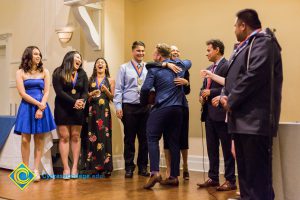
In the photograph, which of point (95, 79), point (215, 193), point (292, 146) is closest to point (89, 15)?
point (95, 79)

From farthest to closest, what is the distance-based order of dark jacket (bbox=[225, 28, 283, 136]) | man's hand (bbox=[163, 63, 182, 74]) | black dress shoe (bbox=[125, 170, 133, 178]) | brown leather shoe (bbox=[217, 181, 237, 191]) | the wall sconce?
1. the wall sconce
2. black dress shoe (bbox=[125, 170, 133, 178])
3. man's hand (bbox=[163, 63, 182, 74])
4. brown leather shoe (bbox=[217, 181, 237, 191])
5. dark jacket (bbox=[225, 28, 283, 136])

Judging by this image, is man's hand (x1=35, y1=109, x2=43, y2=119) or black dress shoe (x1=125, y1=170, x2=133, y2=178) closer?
man's hand (x1=35, y1=109, x2=43, y2=119)

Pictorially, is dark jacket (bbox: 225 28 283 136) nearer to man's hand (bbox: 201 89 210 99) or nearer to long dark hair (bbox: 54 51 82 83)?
man's hand (bbox: 201 89 210 99)

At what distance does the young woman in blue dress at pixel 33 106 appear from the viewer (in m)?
4.20

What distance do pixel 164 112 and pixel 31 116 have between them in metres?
1.47

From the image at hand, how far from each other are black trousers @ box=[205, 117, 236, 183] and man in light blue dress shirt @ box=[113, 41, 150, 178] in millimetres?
965

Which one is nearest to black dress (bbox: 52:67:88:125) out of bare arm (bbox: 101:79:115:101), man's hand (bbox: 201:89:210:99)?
bare arm (bbox: 101:79:115:101)

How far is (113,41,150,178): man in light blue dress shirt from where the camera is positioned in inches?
177

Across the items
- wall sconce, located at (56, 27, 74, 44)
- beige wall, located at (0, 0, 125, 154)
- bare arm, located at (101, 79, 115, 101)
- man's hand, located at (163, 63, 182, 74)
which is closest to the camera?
man's hand, located at (163, 63, 182, 74)

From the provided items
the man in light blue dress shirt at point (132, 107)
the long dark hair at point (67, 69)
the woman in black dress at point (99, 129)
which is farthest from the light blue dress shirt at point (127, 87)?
the long dark hair at point (67, 69)

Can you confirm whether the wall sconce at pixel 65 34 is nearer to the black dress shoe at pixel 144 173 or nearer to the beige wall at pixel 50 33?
the beige wall at pixel 50 33

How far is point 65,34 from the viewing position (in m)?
5.30

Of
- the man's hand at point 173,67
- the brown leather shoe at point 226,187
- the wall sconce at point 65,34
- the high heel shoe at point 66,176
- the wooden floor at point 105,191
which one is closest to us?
the wooden floor at point 105,191

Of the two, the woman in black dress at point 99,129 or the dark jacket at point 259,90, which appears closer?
the dark jacket at point 259,90
